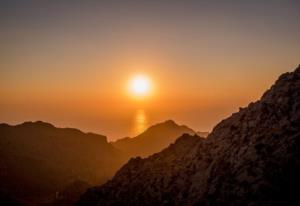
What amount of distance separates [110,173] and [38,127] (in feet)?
130

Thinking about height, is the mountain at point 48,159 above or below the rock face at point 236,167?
above

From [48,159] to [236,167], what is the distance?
377 ft

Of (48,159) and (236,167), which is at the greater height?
(48,159)

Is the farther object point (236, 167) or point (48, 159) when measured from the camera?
point (48, 159)

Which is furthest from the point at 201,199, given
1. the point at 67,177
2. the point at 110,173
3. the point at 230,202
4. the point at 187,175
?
the point at 110,173

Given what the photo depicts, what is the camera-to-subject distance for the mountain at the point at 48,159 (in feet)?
337

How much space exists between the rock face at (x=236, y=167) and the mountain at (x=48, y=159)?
171 ft

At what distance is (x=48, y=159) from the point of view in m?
137

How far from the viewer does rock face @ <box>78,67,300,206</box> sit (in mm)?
29750

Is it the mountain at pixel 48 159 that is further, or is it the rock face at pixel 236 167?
the mountain at pixel 48 159

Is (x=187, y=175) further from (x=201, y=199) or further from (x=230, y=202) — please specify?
(x=230, y=202)

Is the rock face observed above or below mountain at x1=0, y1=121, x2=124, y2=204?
below

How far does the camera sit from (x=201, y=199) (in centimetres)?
3431

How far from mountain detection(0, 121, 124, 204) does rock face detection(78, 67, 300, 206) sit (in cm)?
5227
